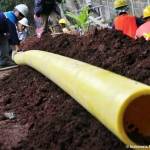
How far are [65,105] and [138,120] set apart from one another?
2120mm

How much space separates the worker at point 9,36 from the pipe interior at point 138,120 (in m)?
7.77

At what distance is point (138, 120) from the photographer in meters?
4.20

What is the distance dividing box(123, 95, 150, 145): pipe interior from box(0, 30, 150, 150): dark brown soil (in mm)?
355

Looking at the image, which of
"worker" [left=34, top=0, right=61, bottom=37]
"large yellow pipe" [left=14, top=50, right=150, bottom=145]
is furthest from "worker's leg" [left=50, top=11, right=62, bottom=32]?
"large yellow pipe" [left=14, top=50, right=150, bottom=145]

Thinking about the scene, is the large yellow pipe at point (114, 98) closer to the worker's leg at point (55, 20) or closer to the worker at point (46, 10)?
the worker at point (46, 10)

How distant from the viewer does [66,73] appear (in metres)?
5.68

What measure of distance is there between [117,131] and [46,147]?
1.39 metres

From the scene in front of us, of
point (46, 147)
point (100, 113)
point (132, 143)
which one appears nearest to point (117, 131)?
point (132, 143)

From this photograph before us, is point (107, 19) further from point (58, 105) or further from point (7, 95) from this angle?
point (58, 105)

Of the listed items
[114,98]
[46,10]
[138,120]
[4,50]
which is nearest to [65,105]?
[138,120]

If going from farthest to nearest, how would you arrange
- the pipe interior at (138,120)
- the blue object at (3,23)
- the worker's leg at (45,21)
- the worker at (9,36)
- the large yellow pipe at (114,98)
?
the worker's leg at (45,21)
the worker at (9,36)
the blue object at (3,23)
the pipe interior at (138,120)
the large yellow pipe at (114,98)

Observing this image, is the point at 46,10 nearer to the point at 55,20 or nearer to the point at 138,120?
the point at 55,20

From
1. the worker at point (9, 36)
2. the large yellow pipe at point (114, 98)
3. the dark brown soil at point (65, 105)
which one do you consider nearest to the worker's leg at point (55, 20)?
the worker at point (9, 36)

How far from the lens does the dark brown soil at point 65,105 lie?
5.02 metres
